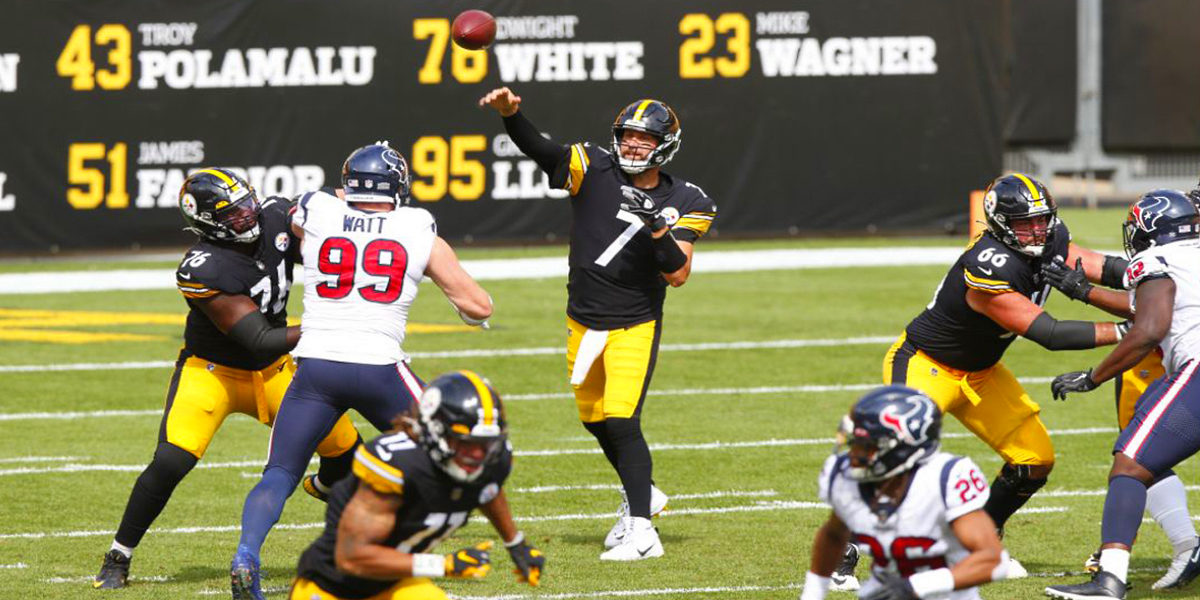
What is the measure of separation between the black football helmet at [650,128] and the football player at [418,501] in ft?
10.1

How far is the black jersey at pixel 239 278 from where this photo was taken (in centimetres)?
730

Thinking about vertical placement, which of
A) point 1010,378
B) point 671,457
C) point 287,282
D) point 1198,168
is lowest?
point 1198,168

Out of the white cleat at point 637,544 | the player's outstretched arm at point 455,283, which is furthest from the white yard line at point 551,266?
the player's outstretched arm at point 455,283

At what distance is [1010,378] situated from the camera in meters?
7.75

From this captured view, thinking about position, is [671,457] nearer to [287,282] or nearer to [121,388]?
[287,282]

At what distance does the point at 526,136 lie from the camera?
8312 millimetres

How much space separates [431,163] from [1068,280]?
14356 mm

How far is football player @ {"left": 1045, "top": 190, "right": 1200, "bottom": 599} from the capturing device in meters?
6.84

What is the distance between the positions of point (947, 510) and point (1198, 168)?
960 inches

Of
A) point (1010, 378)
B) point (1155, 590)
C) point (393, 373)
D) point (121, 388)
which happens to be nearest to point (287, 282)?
point (393, 373)

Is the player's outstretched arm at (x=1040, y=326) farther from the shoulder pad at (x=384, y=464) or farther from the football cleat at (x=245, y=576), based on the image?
the football cleat at (x=245, y=576)

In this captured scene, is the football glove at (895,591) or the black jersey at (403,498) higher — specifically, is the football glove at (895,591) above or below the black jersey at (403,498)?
below

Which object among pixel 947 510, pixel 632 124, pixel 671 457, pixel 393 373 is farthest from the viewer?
pixel 671 457

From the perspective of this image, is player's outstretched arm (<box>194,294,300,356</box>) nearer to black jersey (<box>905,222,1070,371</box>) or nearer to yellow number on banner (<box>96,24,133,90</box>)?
black jersey (<box>905,222,1070,371</box>)
